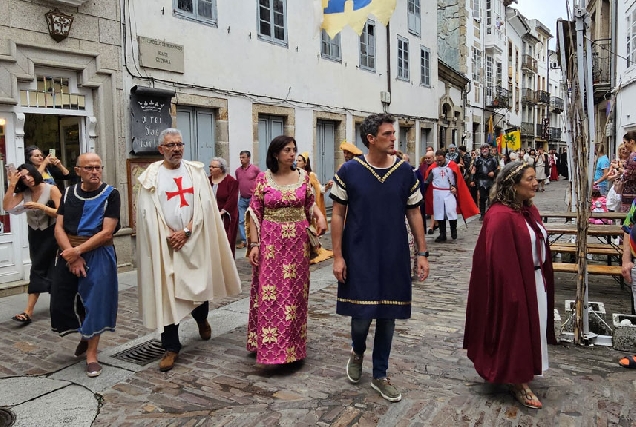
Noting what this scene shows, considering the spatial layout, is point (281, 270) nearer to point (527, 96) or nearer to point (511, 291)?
point (511, 291)

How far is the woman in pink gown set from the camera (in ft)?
13.6

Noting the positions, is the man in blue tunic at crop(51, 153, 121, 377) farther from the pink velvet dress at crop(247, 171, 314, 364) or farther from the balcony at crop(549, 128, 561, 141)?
the balcony at crop(549, 128, 561, 141)

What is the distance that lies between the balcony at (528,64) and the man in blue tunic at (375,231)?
146ft

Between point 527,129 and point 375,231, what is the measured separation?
153ft

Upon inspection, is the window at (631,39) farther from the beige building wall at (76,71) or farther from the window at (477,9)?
the beige building wall at (76,71)

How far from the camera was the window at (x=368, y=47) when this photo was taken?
1552 cm

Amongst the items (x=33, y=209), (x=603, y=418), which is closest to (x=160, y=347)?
(x=33, y=209)

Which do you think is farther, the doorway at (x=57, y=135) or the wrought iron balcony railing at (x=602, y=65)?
the wrought iron balcony railing at (x=602, y=65)

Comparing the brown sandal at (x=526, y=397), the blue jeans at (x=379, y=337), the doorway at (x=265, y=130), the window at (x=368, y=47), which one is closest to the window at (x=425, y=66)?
the window at (x=368, y=47)

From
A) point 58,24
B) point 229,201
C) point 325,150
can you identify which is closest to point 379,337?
point 229,201

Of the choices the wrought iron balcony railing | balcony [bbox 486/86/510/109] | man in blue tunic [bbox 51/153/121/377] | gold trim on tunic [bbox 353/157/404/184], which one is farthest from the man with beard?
balcony [bbox 486/86/510/109]

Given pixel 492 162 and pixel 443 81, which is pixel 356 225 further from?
pixel 443 81

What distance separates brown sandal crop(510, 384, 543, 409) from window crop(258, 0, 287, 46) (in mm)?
9472

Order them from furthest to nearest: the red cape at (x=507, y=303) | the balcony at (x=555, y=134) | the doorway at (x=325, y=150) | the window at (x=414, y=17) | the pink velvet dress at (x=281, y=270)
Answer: the balcony at (x=555, y=134) < the window at (x=414, y=17) < the doorway at (x=325, y=150) < the pink velvet dress at (x=281, y=270) < the red cape at (x=507, y=303)
